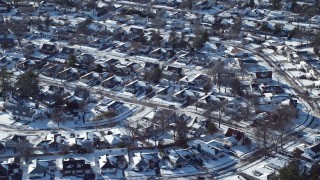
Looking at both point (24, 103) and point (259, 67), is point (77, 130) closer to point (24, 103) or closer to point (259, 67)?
point (24, 103)

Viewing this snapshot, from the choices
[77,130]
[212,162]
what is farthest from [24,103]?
[212,162]

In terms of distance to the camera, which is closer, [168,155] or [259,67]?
[168,155]

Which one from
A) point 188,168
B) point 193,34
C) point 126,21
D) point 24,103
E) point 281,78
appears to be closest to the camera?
point 188,168

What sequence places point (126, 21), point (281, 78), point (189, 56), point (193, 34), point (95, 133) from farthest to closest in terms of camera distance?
1. point (126, 21)
2. point (193, 34)
3. point (189, 56)
4. point (281, 78)
5. point (95, 133)

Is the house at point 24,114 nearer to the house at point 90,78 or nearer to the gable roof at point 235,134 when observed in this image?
the house at point 90,78

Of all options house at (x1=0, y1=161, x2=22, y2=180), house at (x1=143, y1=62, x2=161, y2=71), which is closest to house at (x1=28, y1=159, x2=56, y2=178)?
house at (x1=0, y1=161, x2=22, y2=180)

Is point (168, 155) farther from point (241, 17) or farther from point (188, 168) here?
point (241, 17)
